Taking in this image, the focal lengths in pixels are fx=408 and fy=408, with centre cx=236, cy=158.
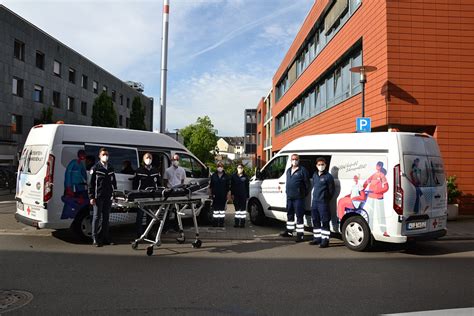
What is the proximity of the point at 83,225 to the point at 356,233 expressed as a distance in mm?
5294

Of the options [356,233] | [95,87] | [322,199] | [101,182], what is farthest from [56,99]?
[356,233]

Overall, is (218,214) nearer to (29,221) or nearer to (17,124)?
(29,221)

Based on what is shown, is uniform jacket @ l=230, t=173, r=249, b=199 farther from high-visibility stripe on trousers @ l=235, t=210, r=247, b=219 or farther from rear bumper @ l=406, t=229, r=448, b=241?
rear bumper @ l=406, t=229, r=448, b=241

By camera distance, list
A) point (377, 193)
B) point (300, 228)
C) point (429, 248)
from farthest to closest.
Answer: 1. point (300, 228)
2. point (429, 248)
3. point (377, 193)

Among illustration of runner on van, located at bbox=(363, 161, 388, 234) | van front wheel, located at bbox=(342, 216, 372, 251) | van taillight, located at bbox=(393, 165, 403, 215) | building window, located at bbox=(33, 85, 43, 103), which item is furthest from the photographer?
building window, located at bbox=(33, 85, 43, 103)

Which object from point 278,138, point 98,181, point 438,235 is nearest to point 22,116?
point 278,138

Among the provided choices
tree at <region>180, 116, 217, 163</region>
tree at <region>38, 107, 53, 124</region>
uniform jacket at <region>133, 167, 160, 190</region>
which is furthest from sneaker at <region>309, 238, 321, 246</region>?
tree at <region>180, 116, 217, 163</region>

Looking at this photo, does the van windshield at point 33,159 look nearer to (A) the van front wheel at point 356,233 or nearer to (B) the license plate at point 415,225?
(A) the van front wheel at point 356,233

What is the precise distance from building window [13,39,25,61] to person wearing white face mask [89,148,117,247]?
79.6 ft

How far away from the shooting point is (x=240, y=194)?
34.3 ft

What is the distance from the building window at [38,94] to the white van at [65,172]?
80.7 feet

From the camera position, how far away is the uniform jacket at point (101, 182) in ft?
25.0

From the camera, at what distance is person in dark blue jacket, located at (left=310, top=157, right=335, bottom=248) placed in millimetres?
7965

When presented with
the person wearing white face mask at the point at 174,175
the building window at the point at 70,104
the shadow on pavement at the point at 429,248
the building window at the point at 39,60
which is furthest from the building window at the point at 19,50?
the shadow on pavement at the point at 429,248
